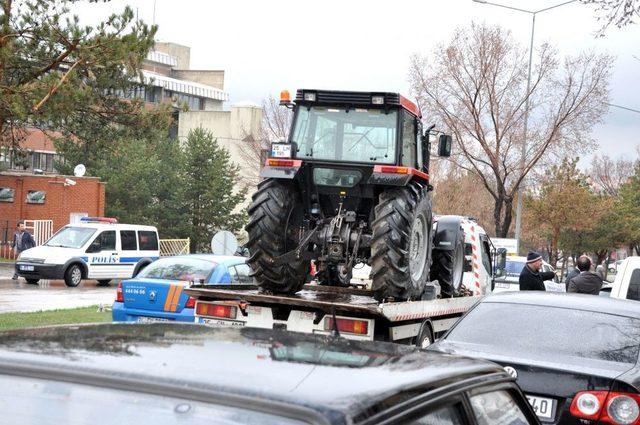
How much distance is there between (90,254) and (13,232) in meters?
18.7

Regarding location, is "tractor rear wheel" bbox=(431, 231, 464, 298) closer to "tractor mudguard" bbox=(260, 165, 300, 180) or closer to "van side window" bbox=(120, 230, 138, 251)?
"tractor mudguard" bbox=(260, 165, 300, 180)

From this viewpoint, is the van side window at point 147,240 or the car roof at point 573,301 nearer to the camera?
the car roof at point 573,301

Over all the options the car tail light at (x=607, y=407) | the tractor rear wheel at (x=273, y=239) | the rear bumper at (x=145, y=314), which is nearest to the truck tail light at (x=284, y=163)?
the tractor rear wheel at (x=273, y=239)

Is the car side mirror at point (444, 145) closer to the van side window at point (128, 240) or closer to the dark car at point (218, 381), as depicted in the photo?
the dark car at point (218, 381)

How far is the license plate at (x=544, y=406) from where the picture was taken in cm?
684

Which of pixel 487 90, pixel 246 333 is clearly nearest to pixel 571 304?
pixel 246 333

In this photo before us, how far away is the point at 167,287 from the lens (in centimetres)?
1374

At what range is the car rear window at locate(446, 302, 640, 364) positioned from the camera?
7.37 metres

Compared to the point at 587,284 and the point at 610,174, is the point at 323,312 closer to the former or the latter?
the point at 587,284

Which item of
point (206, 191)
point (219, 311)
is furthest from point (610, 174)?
point (219, 311)

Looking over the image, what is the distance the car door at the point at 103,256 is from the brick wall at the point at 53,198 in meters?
16.3

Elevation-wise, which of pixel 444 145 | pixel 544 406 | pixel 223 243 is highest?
pixel 444 145

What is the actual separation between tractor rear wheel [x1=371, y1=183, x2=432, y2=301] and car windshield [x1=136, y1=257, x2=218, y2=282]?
3448 mm

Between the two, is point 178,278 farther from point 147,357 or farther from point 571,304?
point 147,357
